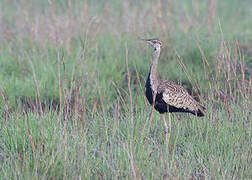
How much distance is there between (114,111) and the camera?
4844 millimetres

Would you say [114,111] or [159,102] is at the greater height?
[159,102]

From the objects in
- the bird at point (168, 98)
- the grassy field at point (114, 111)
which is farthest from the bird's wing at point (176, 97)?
the grassy field at point (114, 111)

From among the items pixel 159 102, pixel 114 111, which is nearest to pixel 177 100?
pixel 159 102

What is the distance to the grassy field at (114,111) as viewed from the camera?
342 centimetres

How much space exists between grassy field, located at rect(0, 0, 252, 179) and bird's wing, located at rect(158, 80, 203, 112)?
116 mm

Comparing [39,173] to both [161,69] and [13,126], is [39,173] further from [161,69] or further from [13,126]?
[161,69]

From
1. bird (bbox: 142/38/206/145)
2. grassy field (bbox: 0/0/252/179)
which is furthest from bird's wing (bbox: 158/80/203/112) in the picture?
grassy field (bbox: 0/0/252/179)

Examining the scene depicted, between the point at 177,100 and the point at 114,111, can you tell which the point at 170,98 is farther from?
the point at 114,111

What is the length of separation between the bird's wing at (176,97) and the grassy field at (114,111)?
0.38ft

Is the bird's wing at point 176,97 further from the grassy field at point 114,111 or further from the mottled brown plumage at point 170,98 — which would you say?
the grassy field at point 114,111

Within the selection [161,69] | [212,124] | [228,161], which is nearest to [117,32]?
[161,69]

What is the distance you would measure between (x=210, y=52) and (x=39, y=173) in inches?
140

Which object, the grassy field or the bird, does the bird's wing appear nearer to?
the bird

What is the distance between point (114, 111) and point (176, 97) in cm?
74
